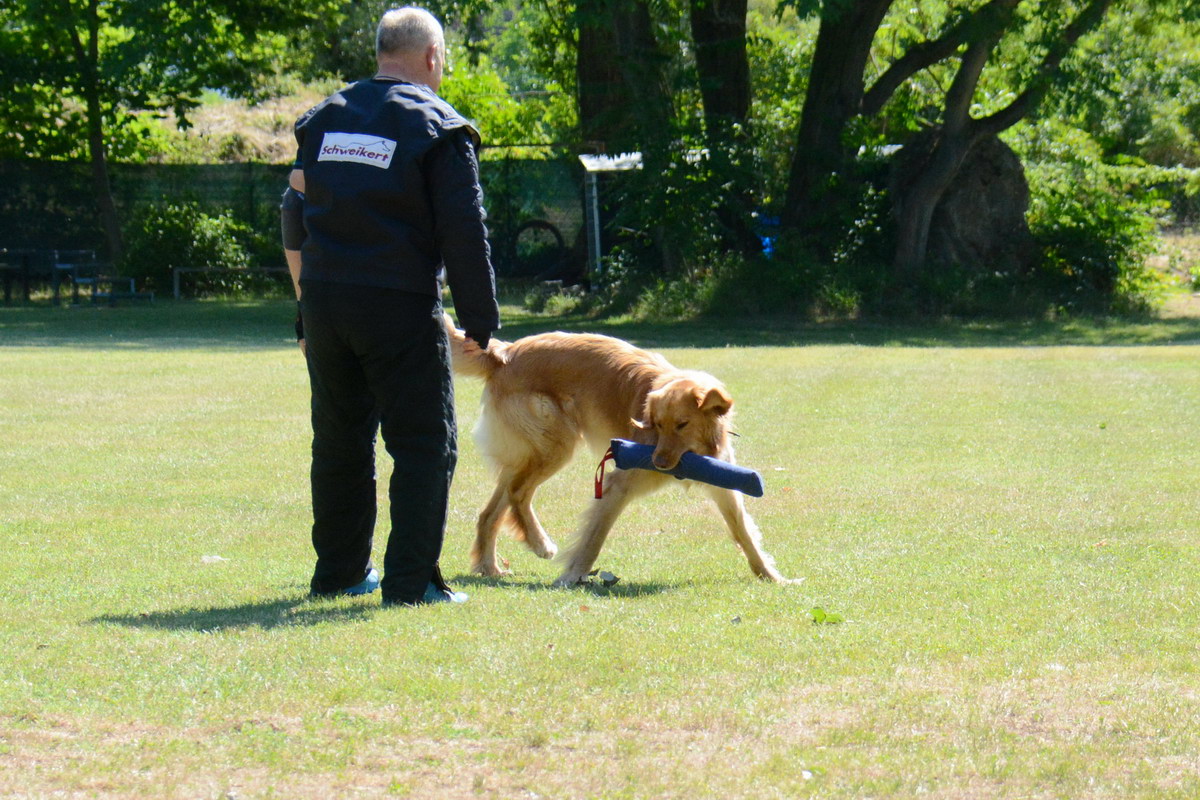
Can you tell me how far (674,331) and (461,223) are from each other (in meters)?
17.7

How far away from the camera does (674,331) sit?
75.2 ft

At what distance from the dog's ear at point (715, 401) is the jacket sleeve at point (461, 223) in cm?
139

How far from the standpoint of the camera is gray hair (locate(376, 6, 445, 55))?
216 inches

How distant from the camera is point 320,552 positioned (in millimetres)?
6129

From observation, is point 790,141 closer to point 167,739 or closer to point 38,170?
point 38,170

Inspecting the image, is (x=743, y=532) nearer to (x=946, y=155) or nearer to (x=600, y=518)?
(x=600, y=518)

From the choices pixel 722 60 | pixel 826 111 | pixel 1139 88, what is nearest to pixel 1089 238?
pixel 826 111

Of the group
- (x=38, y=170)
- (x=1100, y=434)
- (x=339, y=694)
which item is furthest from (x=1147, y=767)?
(x=38, y=170)

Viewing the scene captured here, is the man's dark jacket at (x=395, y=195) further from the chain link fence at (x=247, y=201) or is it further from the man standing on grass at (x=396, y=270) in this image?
the chain link fence at (x=247, y=201)

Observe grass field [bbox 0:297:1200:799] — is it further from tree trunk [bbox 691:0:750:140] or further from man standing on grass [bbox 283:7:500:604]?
tree trunk [bbox 691:0:750:140]

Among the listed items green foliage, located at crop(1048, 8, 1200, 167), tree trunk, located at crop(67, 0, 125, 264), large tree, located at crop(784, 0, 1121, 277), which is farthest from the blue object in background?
tree trunk, located at crop(67, 0, 125, 264)

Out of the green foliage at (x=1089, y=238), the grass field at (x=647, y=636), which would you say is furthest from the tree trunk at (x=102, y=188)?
the grass field at (x=647, y=636)

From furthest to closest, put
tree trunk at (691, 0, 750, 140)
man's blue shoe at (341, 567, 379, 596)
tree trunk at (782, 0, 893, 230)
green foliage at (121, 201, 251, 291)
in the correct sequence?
green foliage at (121, 201, 251, 291), tree trunk at (691, 0, 750, 140), tree trunk at (782, 0, 893, 230), man's blue shoe at (341, 567, 379, 596)

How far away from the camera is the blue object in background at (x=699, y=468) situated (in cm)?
634
